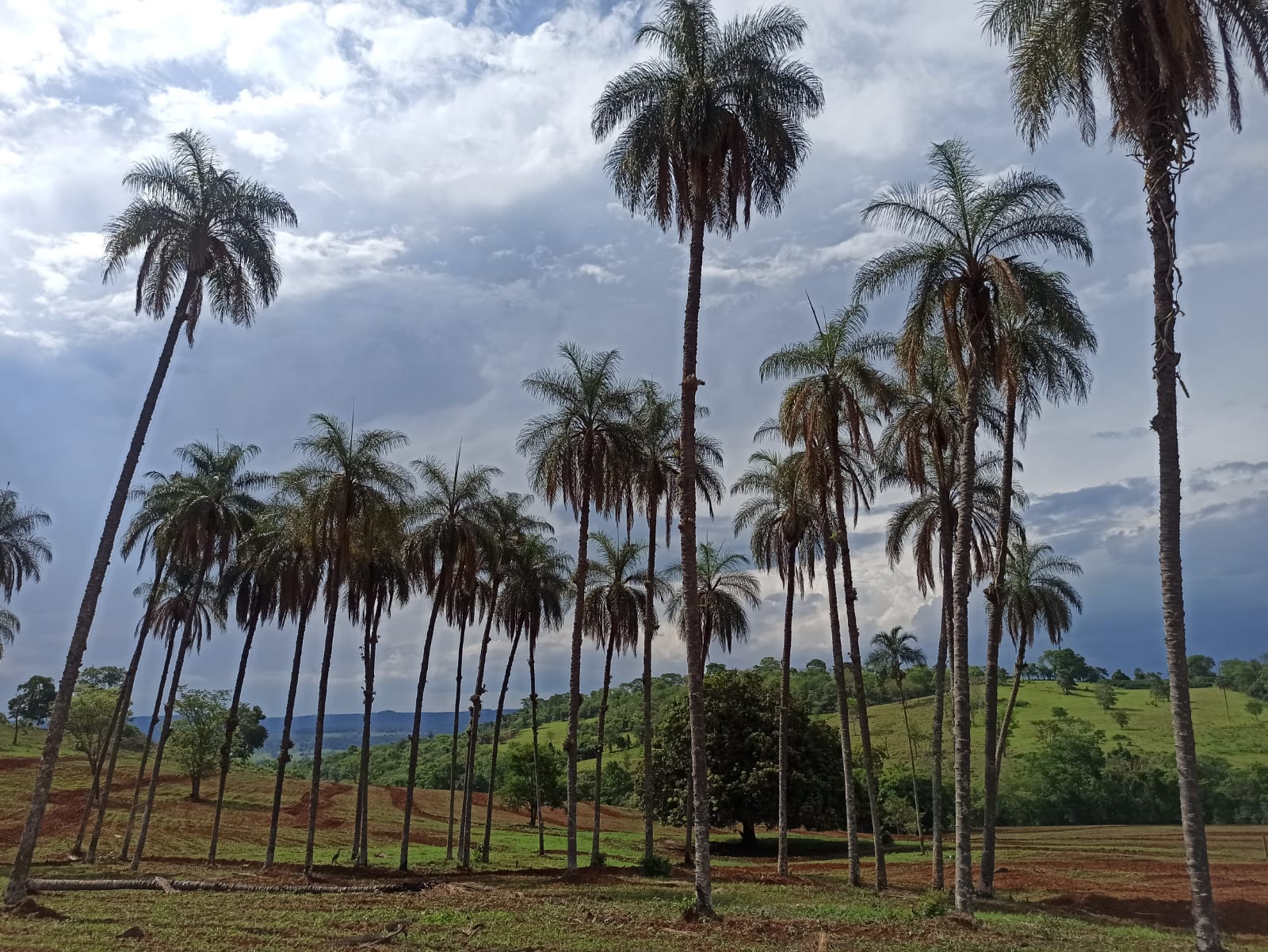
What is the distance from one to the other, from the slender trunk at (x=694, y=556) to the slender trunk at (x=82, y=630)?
13.6 meters

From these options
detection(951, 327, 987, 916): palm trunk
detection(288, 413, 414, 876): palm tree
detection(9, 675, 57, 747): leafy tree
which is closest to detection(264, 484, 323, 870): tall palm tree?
detection(288, 413, 414, 876): palm tree

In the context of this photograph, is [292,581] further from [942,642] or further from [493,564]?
[942,642]

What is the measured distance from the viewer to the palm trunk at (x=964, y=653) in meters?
19.1

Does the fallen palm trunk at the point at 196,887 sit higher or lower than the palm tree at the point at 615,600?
lower

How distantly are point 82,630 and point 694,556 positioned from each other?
14603mm

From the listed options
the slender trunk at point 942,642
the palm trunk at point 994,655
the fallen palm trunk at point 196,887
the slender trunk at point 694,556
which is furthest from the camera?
the slender trunk at point 942,642

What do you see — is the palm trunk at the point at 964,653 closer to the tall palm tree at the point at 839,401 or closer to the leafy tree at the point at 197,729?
the tall palm tree at the point at 839,401

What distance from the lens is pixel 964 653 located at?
2044cm

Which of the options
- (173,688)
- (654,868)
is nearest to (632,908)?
(654,868)

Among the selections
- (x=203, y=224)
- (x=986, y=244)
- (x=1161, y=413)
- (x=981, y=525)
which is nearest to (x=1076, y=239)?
(x=986, y=244)

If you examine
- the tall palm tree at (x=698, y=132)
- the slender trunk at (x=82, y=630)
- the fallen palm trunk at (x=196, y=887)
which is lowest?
the fallen palm trunk at (x=196, y=887)

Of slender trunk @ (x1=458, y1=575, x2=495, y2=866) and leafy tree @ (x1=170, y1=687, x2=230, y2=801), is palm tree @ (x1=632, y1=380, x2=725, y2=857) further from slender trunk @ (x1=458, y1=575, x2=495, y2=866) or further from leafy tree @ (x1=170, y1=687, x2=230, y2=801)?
leafy tree @ (x1=170, y1=687, x2=230, y2=801)

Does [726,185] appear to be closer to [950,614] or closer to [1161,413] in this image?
[1161,413]

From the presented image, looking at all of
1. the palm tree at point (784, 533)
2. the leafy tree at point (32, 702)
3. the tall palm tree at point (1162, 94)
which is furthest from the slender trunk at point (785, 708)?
the leafy tree at point (32, 702)
